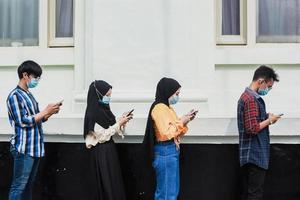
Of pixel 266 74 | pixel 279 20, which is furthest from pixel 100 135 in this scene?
pixel 279 20

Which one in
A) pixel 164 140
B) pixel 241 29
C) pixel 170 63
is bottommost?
pixel 164 140

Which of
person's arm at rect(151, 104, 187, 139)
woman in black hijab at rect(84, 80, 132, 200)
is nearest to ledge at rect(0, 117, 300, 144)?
woman in black hijab at rect(84, 80, 132, 200)

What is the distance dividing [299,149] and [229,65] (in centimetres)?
117

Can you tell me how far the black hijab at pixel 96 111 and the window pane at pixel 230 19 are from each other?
5.78 ft

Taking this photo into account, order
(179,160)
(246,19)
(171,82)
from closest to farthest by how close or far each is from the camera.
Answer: (171,82), (179,160), (246,19)

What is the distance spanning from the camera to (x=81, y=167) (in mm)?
6387

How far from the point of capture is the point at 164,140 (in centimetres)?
553

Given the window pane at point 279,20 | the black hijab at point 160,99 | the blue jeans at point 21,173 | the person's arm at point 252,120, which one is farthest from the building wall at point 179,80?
the blue jeans at point 21,173

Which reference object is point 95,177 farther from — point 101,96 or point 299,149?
point 299,149

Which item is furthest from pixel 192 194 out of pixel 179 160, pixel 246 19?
pixel 246 19

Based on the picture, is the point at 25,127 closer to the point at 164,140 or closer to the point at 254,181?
the point at 164,140

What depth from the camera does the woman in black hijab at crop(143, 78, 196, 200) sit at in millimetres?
5512

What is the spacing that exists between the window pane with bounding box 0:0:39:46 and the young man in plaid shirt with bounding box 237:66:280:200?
2.78 metres

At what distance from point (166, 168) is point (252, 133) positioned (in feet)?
2.77
